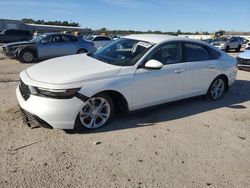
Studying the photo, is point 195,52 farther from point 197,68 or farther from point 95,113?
point 95,113

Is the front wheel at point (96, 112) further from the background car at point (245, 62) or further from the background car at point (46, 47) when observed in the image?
the background car at point (46, 47)

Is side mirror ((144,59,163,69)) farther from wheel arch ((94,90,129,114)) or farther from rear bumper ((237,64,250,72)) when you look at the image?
rear bumper ((237,64,250,72))

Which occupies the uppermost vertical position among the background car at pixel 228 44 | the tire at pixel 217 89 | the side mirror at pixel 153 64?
the side mirror at pixel 153 64

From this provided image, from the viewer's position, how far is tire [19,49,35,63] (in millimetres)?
14070

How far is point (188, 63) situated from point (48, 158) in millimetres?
3489

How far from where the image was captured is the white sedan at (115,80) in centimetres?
435

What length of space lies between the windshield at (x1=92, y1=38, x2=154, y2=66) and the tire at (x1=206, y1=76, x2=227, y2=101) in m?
2.29

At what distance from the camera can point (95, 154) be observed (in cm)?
404

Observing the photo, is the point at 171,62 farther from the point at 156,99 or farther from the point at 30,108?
the point at 30,108

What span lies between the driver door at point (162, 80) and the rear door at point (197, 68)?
20 centimetres

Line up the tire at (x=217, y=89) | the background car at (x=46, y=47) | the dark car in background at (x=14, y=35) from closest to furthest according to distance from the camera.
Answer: the tire at (x=217, y=89) → the background car at (x=46, y=47) → the dark car in background at (x=14, y=35)

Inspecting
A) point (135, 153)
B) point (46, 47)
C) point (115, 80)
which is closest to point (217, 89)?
point (115, 80)

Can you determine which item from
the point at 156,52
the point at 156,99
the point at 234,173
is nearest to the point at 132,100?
the point at 156,99

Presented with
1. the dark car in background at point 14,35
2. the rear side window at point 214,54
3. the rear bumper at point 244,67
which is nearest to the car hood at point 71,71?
the rear side window at point 214,54
